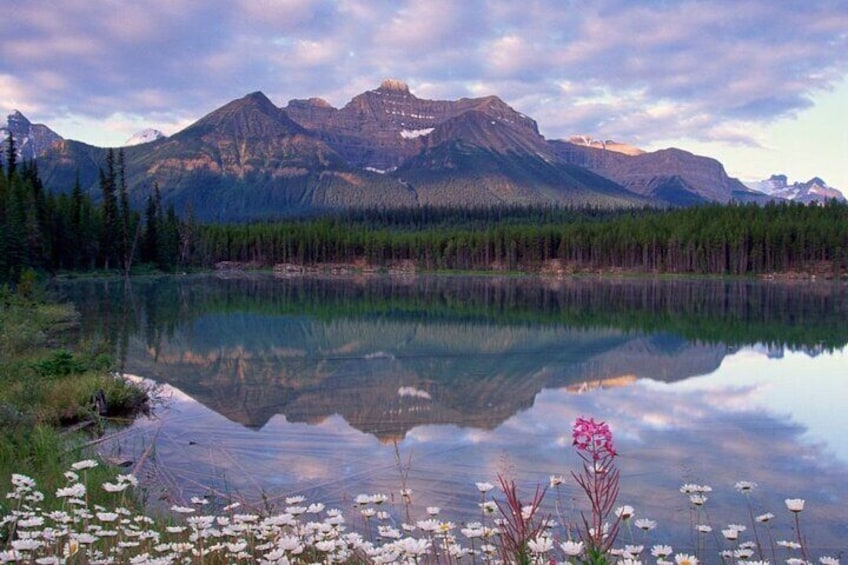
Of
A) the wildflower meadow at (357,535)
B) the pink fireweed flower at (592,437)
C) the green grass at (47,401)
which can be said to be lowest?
the green grass at (47,401)

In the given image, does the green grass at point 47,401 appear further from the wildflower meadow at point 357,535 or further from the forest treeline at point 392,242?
the forest treeline at point 392,242

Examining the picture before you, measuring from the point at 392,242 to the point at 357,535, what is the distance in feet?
549

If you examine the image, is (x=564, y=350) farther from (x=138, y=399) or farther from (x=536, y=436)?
(x=138, y=399)

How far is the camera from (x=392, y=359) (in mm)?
28906

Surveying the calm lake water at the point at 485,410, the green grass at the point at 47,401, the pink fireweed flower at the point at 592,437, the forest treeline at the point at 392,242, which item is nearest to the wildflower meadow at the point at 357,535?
the pink fireweed flower at the point at 592,437

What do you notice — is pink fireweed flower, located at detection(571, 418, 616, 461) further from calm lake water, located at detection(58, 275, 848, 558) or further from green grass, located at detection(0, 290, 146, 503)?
green grass, located at detection(0, 290, 146, 503)

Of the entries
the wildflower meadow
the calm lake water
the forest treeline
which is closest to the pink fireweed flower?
the wildflower meadow

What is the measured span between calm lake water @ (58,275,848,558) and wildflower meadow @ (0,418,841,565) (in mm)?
896

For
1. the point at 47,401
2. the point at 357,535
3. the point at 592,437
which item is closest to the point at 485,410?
the point at 47,401

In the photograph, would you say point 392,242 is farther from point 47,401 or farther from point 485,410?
point 47,401

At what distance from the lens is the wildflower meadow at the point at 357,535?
14.8 feet

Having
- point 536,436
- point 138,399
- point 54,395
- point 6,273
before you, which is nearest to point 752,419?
point 536,436

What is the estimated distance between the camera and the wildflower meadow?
451 cm

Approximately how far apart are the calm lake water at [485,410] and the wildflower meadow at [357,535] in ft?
2.94
